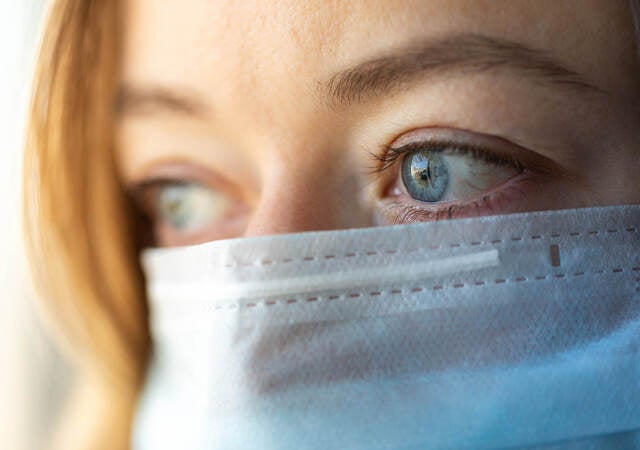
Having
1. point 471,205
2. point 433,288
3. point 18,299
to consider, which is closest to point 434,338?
point 433,288

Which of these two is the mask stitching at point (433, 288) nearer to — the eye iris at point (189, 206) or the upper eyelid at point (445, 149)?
the upper eyelid at point (445, 149)

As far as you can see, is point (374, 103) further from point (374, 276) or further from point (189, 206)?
point (189, 206)

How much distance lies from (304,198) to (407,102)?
0.18m

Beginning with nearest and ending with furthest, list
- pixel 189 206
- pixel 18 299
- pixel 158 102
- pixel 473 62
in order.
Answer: pixel 473 62
pixel 158 102
pixel 189 206
pixel 18 299

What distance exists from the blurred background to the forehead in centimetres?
42

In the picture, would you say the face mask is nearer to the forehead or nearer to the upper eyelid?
the upper eyelid

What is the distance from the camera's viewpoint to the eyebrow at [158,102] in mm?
1032

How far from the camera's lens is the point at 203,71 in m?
1.00

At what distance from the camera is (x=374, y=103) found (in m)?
0.92

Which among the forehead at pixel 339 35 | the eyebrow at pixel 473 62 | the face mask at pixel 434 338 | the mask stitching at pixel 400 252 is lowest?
the face mask at pixel 434 338

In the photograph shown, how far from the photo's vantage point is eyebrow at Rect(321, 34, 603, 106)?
2.86 feet

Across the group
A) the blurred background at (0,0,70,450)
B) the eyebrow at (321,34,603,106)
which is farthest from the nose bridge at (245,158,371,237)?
the blurred background at (0,0,70,450)

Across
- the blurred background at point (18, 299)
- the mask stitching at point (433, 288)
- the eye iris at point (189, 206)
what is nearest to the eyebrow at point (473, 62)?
the mask stitching at point (433, 288)

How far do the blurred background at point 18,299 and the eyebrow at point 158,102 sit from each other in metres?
0.23
